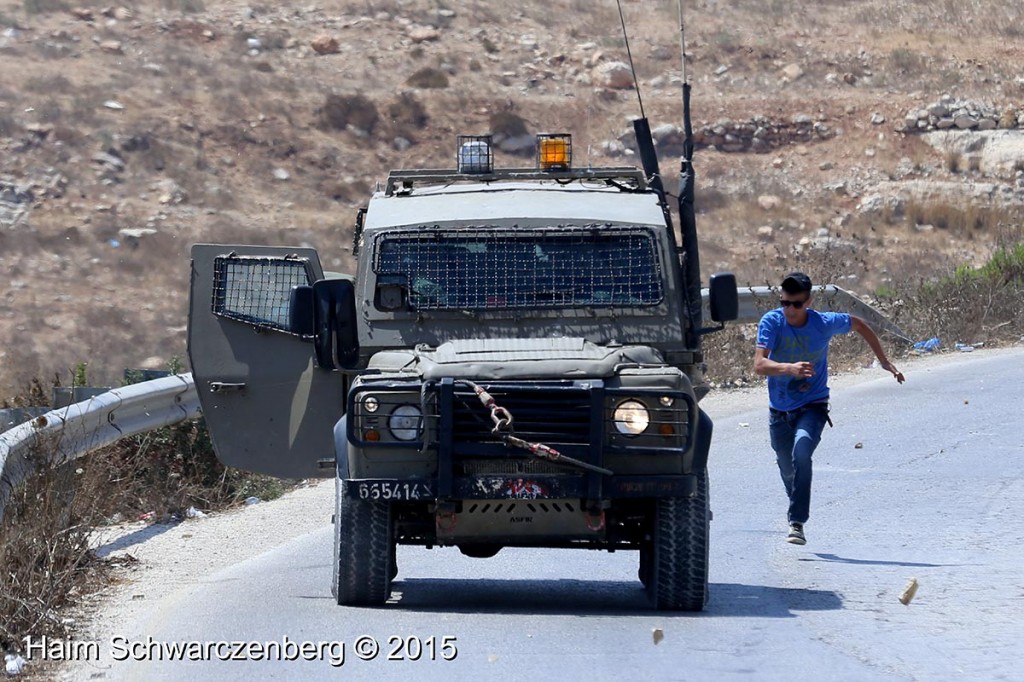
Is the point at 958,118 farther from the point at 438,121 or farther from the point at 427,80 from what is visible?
the point at 427,80

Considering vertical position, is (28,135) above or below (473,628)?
below

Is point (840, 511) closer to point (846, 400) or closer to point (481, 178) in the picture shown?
point (481, 178)

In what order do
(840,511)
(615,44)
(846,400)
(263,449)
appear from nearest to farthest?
(263,449) < (840,511) < (846,400) < (615,44)

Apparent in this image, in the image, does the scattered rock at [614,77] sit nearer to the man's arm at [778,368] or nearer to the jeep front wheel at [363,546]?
the man's arm at [778,368]

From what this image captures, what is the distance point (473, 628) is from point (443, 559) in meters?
2.52

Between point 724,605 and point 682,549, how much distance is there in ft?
1.59

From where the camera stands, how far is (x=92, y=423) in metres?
9.69

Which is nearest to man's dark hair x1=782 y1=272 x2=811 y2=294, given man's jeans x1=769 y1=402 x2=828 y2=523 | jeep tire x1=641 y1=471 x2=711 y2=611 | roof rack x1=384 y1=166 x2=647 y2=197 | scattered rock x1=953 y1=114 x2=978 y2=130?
man's jeans x1=769 y1=402 x2=828 y2=523

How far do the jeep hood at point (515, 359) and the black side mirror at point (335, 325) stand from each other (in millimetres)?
154

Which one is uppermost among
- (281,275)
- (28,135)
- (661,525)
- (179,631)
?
(281,275)

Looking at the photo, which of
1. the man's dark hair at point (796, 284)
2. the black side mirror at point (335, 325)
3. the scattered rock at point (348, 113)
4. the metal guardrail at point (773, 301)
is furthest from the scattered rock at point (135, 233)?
the black side mirror at point (335, 325)

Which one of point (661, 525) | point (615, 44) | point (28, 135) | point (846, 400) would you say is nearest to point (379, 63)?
point (615, 44)

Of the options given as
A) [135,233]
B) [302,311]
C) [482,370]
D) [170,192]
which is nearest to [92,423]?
[302,311]

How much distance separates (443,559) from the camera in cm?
967
